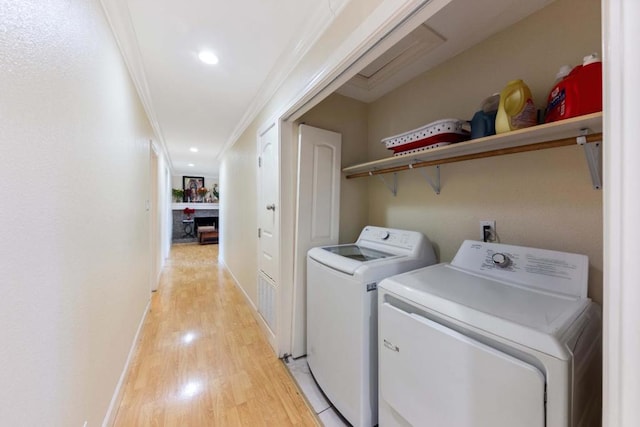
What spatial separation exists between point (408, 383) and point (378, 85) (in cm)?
198

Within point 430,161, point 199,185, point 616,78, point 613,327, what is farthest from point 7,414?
point 199,185

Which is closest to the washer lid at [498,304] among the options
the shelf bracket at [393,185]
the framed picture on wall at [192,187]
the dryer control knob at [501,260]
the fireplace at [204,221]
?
the dryer control knob at [501,260]

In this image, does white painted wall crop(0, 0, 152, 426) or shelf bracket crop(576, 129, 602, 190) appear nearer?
white painted wall crop(0, 0, 152, 426)

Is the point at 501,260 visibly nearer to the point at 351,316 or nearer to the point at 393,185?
the point at 351,316

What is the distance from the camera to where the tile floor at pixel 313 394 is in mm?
1361

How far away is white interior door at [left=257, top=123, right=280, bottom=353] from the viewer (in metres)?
1.92

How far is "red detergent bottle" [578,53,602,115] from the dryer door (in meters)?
0.90

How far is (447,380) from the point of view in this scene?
0.81 meters

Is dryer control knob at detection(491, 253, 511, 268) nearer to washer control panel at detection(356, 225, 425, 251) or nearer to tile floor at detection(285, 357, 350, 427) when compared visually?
washer control panel at detection(356, 225, 425, 251)

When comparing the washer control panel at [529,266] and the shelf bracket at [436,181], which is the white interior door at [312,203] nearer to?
the shelf bracket at [436,181]

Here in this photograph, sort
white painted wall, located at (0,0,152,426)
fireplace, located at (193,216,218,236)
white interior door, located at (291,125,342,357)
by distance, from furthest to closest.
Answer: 1. fireplace, located at (193,216,218,236)
2. white interior door, located at (291,125,342,357)
3. white painted wall, located at (0,0,152,426)

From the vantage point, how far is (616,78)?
14.9 inches

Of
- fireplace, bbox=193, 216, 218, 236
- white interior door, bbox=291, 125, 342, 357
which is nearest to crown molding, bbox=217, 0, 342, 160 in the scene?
white interior door, bbox=291, 125, 342, 357

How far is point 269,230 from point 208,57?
1.39m
